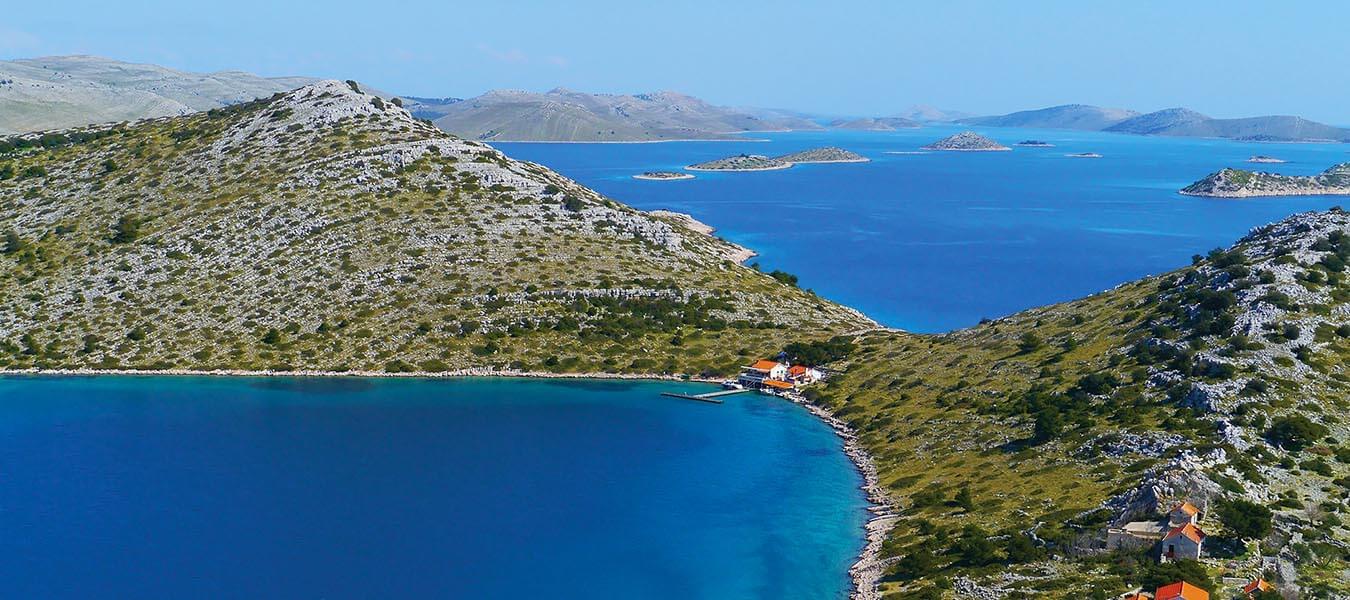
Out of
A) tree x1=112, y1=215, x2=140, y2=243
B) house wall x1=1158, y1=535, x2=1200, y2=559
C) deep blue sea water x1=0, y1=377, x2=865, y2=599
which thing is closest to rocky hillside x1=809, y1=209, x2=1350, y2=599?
house wall x1=1158, y1=535, x2=1200, y2=559

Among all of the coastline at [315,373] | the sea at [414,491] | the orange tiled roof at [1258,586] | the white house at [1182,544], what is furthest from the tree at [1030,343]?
the orange tiled roof at [1258,586]

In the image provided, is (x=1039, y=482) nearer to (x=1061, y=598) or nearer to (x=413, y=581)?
(x=1061, y=598)

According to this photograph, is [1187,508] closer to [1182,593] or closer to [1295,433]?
[1182,593]

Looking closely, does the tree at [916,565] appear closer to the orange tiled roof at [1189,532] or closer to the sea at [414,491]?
the sea at [414,491]

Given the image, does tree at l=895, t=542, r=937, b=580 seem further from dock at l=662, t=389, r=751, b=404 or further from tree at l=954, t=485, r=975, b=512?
dock at l=662, t=389, r=751, b=404

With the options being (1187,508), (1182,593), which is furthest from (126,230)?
(1182,593)

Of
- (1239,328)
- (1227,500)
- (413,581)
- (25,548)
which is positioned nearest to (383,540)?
(413,581)
